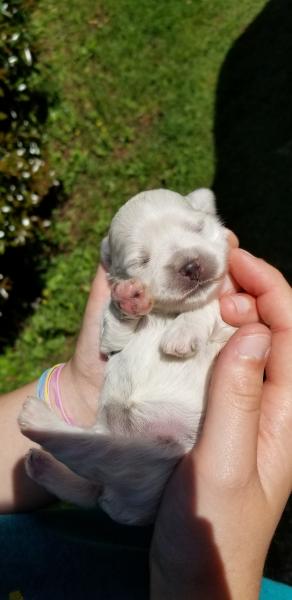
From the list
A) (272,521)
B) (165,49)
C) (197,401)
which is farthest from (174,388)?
(165,49)

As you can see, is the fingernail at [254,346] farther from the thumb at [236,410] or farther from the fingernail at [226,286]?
the fingernail at [226,286]

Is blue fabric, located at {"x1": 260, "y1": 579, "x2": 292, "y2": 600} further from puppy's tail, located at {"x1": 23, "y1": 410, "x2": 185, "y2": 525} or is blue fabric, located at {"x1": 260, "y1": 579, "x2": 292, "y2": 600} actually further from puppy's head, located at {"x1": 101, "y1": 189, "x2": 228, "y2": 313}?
puppy's head, located at {"x1": 101, "y1": 189, "x2": 228, "y2": 313}

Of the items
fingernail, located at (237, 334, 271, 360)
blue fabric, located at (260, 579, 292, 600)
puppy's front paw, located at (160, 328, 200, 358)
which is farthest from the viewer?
blue fabric, located at (260, 579, 292, 600)

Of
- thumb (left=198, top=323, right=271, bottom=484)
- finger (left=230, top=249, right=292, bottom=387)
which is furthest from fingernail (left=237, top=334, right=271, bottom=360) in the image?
finger (left=230, top=249, right=292, bottom=387)

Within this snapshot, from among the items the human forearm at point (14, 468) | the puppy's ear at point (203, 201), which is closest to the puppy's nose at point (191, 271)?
the puppy's ear at point (203, 201)

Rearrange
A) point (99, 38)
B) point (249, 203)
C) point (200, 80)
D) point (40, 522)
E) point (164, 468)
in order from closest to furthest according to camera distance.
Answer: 1. point (164, 468)
2. point (40, 522)
3. point (249, 203)
4. point (200, 80)
5. point (99, 38)

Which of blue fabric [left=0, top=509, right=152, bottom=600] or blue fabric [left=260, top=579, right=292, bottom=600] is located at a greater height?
blue fabric [left=0, top=509, right=152, bottom=600]

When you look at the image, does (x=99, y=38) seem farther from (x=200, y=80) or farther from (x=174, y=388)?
(x=174, y=388)
